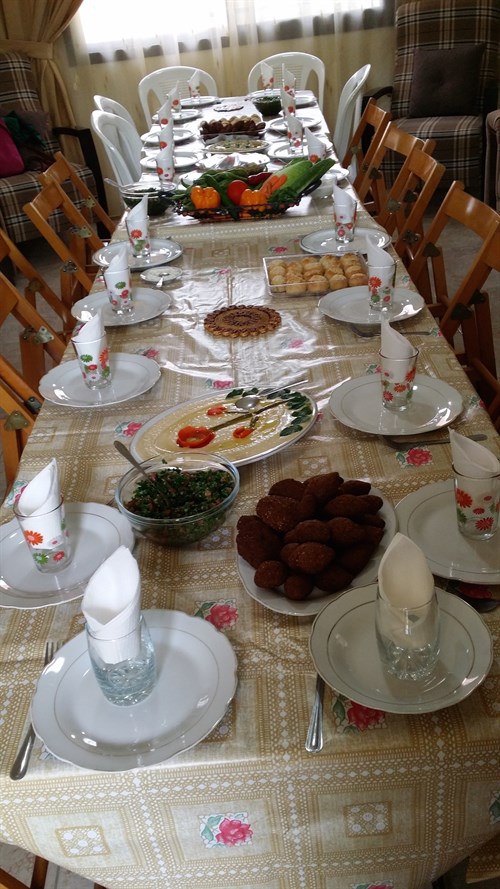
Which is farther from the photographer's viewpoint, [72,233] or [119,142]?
[119,142]

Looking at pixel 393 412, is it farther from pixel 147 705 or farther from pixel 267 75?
pixel 267 75

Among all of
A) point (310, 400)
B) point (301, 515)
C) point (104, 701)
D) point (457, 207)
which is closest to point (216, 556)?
point (301, 515)

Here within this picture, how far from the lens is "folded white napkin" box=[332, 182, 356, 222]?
65.9 inches

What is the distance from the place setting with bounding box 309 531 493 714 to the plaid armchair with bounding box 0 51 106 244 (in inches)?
136

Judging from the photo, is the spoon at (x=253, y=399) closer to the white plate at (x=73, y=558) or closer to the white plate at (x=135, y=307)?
the white plate at (x=73, y=558)

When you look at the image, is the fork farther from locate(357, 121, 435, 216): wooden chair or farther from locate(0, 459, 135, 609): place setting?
locate(357, 121, 435, 216): wooden chair

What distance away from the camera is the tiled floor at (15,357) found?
1167mm

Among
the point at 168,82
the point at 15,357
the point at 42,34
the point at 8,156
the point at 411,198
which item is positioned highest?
the point at 42,34

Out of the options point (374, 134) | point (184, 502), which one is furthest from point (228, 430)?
point (374, 134)

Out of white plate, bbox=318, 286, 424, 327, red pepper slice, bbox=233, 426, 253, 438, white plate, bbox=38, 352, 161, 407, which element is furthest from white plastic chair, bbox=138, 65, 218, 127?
red pepper slice, bbox=233, 426, 253, 438

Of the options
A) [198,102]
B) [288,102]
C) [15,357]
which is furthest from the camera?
[198,102]

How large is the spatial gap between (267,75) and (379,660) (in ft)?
11.9

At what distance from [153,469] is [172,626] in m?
0.28

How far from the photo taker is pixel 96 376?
1.23m
